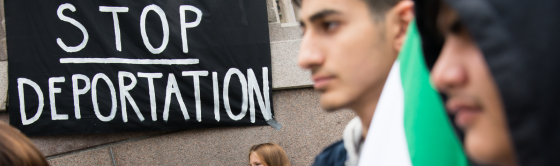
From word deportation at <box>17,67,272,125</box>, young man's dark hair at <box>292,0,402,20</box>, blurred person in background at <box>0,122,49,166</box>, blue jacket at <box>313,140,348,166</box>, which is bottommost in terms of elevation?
word deportation at <box>17,67,272,125</box>

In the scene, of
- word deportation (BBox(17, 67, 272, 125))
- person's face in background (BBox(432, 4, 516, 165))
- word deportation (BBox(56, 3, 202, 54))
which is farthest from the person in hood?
word deportation (BBox(56, 3, 202, 54))

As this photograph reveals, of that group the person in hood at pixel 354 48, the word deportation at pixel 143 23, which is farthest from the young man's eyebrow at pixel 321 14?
the word deportation at pixel 143 23

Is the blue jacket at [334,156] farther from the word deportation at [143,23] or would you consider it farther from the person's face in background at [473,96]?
the word deportation at [143,23]

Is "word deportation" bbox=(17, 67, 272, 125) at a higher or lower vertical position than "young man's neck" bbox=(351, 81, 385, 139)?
lower

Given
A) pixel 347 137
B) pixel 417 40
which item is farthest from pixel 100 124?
pixel 417 40

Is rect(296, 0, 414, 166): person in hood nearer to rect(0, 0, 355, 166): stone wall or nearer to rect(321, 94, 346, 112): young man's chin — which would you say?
rect(321, 94, 346, 112): young man's chin

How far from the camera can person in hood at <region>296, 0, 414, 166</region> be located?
1.28 metres

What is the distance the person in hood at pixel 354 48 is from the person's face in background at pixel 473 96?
50 cm

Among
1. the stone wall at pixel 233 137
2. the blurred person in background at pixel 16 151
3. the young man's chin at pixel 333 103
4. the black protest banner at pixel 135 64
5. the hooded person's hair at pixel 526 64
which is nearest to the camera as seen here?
the hooded person's hair at pixel 526 64

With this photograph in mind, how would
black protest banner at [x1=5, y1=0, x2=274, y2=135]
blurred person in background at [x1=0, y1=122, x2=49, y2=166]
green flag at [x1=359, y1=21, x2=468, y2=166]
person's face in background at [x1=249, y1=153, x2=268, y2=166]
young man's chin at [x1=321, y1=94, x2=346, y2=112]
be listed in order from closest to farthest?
green flag at [x1=359, y1=21, x2=468, y2=166] < young man's chin at [x1=321, y1=94, x2=346, y2=112] < blurred person in background at [x1=0, y1=122, x2=49, y2=166] < person's face in background at [x1=249, y1=153, x2=268, y2=166] < black protest banner at [x1=5, y1=0, x2=274, y2=135]

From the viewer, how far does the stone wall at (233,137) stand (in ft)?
15.8

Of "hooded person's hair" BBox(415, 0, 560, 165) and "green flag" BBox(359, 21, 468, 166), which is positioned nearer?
"hooded person's hair" BBox(415, 0, 560, 165)

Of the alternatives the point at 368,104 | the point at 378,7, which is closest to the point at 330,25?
the point at 378,7

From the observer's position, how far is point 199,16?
475cm
